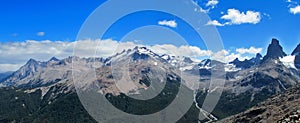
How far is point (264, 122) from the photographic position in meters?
159

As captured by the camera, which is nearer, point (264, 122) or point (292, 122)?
point (292, 122)

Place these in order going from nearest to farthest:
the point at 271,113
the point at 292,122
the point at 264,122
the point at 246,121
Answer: the point at 292,122 → the point at 264,122 → the point at 271,113 → the point at 246,121

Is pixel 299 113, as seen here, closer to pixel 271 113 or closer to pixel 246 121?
pixel 271 113

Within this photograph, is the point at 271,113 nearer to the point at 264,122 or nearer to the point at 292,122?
the point at 264,122

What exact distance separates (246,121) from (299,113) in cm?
Result: 17373

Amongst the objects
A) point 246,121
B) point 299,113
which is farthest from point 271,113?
point 299,113

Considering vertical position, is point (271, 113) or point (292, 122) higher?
point (292, 122)

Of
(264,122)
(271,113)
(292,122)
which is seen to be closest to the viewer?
(292,122)

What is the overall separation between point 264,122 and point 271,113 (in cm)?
2671

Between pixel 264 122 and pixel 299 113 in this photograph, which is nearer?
pixel 299 113

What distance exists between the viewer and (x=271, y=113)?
602 feet

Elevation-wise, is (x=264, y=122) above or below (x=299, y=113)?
below

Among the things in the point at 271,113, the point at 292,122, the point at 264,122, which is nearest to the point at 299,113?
the point at 292,122

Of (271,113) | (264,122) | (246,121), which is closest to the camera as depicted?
(264,122)
